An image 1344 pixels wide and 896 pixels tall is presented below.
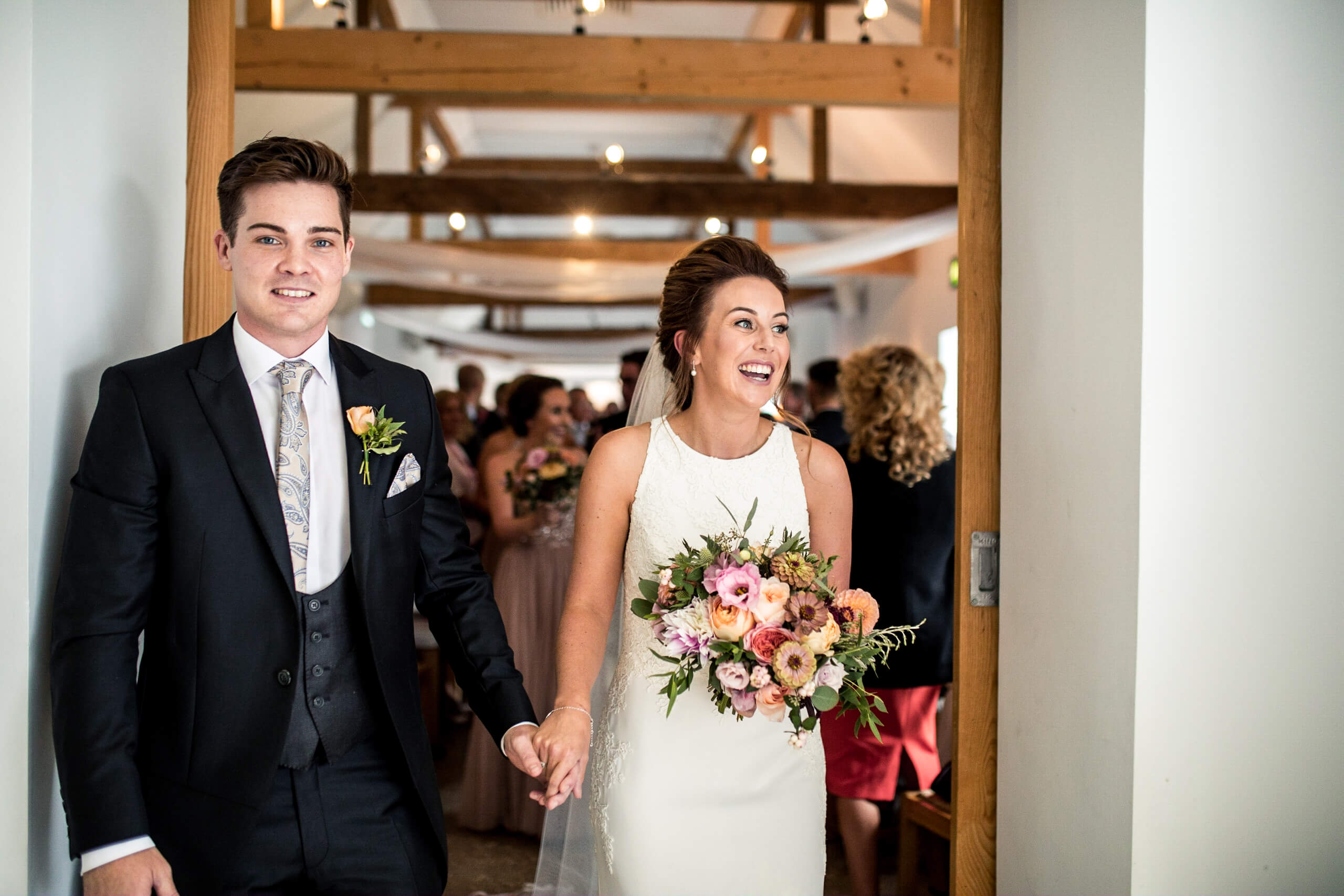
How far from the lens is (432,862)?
1.79 meters

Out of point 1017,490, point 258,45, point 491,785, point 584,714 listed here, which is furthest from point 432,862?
point 258,45

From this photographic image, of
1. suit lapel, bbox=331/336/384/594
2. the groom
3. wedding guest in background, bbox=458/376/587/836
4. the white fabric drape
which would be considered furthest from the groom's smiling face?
the white fabric drape

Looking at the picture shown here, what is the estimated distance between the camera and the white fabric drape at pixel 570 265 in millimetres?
7098

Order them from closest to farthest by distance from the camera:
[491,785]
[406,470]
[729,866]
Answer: [406,470] < [729,866] < [491,785]

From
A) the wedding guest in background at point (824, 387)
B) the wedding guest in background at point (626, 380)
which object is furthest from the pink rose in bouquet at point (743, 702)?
the wedding guest in background at point (824, 387)

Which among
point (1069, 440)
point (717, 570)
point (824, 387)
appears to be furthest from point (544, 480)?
point (1069, 440)

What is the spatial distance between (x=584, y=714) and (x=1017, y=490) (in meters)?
0.93

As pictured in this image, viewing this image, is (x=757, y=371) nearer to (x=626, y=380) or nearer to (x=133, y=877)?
(x=133, y=877)

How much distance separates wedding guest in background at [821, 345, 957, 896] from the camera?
332 cm

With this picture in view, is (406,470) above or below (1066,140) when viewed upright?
below

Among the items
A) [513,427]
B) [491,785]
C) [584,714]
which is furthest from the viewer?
[513,427]

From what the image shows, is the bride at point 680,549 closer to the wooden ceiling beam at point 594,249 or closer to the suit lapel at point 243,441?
the suit lapel at point 243,441

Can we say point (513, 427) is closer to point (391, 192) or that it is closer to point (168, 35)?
point (168, 35)

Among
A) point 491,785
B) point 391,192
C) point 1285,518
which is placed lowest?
point 491,785
